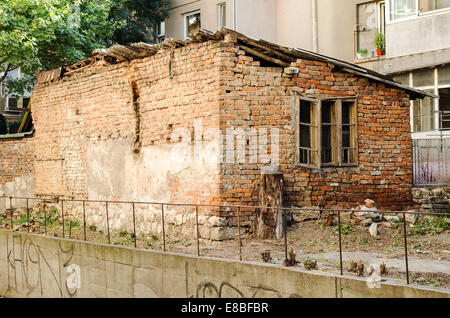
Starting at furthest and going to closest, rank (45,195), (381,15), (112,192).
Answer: (381,15) → (45,195) → (112,192)

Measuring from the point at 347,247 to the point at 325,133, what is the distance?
288cm

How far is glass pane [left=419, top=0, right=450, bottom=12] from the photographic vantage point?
16.9m

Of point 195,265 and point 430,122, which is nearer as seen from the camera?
point 195,265

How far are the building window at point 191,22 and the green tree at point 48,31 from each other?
11.1 feet

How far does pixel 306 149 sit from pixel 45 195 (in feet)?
27.3

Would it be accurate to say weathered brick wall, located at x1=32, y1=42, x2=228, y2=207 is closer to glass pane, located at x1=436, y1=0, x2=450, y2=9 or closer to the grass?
the grass

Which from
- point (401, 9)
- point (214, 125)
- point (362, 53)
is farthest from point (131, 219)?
point (362, 53)

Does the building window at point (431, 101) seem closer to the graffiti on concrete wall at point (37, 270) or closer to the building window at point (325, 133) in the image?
the building window at point (325, 133)

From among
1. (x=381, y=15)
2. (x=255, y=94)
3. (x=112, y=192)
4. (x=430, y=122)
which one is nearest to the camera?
(x=255, y=94)

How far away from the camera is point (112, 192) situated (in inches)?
533

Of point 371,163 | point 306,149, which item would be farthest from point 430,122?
point 306,149

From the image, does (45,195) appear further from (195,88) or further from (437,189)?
(437,189)
